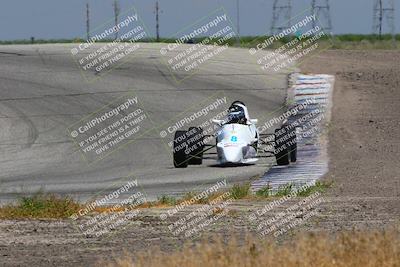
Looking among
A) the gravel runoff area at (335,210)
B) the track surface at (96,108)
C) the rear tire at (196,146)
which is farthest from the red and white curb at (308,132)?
the rear tire at (196,146)

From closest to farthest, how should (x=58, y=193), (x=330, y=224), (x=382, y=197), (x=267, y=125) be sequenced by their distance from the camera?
(x=330, y=224) < (x=382, y=197) < (x=58, y=193) < (x=267, y=125)

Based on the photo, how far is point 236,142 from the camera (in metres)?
27.2

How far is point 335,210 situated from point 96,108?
23.3 meters

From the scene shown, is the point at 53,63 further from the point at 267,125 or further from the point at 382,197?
the point at 382,197

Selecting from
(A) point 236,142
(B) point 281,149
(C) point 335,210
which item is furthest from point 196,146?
(C) point 335,210

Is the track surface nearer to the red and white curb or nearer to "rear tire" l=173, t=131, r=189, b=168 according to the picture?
"rear tire" l=173, t=131, r=189, b=168

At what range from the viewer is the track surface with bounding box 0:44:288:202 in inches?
1033

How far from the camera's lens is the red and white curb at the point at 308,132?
81.1 ft

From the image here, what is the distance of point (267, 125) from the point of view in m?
36.1

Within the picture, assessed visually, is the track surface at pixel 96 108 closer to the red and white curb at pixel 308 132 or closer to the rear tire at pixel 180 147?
the rear tire at pixel 180 147

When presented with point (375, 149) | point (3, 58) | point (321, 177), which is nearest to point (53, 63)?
point (3, 58)

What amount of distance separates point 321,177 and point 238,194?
4.70 metres

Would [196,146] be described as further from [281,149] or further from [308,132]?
[308,132]

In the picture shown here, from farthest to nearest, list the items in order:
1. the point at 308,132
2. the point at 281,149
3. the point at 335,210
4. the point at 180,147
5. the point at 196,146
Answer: the point at 308,132 → the point at 196,146 → the point at 180,147 → the point at 281,149 → the point at 335,210
